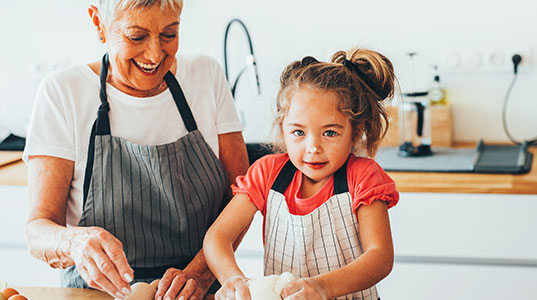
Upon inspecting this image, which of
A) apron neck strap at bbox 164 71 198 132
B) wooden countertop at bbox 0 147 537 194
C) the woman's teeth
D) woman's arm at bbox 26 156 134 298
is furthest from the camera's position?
wooden countertop at bbox 0 147 537 194

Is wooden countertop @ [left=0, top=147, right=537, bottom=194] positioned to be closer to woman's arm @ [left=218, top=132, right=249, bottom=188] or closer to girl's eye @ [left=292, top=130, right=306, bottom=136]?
woman's arm @ [left=218, top=132, right=249, bottom=188]

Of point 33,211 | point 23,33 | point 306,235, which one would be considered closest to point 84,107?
point 33,211

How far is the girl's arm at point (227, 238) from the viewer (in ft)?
3.73

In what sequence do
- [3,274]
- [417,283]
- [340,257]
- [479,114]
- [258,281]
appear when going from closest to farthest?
[258,281] → [340,257] → [417,283] → [3,274] → [479,114]

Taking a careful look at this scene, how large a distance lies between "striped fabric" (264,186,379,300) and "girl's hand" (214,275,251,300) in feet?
0.65

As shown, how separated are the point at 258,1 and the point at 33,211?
1633mm

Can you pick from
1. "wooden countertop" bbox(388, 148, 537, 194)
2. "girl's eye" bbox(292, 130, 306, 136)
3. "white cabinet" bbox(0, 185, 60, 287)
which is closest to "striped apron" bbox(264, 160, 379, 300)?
"girl's eye" bbox(292, 130, 306, 136)

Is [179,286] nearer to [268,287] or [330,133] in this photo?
[268,287]

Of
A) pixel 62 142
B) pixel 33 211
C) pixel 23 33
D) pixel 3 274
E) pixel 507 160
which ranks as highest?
pixel 23 33

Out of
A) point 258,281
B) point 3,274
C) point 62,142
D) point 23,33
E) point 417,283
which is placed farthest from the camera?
point 23,33

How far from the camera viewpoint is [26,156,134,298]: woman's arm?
1.06m

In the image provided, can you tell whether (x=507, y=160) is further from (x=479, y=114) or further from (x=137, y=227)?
(x=137, y=227)

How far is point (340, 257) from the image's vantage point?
1194mm

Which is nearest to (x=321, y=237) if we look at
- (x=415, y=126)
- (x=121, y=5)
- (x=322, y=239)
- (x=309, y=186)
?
(x=322, y=239)
